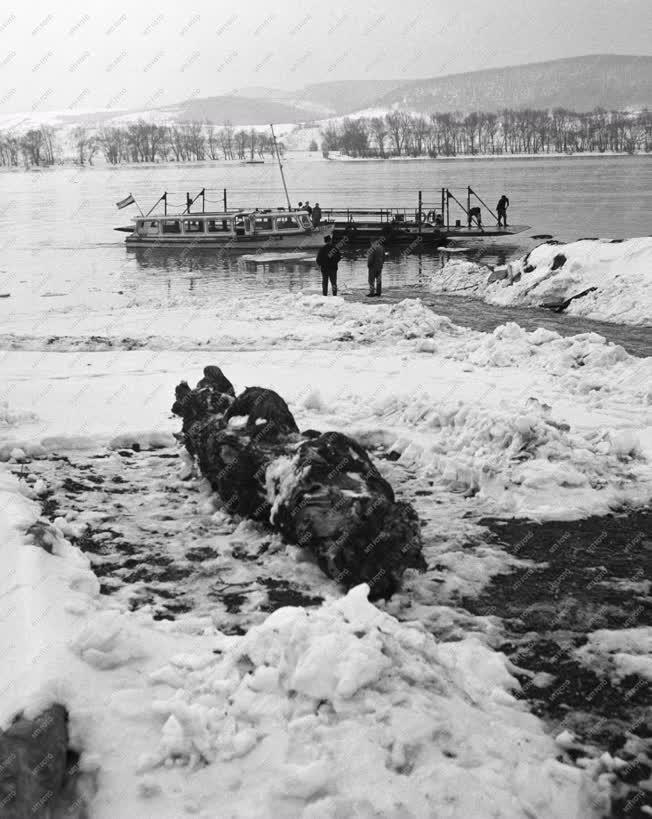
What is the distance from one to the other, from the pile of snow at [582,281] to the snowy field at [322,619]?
7.17 metres

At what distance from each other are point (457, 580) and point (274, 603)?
1338mm

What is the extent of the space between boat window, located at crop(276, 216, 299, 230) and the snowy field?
2597 cm

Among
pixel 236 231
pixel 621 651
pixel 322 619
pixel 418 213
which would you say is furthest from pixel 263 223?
pixel 322 619

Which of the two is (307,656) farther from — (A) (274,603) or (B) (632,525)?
(B) (632,525)

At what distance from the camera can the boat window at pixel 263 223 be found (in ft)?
120

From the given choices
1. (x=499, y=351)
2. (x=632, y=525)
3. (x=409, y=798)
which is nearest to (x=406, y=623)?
(x=409, y=798)

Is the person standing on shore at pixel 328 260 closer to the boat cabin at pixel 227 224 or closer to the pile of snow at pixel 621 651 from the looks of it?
the boat cabin at pixel 227 224

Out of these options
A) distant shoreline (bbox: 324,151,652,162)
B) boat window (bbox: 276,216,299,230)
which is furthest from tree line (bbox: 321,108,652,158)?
boat window (bbox: 276,216,299,230)

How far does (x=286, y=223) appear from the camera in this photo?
3653cm

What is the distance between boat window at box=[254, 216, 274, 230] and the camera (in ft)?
120

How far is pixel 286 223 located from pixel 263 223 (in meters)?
1.13

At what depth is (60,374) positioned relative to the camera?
11.3 m

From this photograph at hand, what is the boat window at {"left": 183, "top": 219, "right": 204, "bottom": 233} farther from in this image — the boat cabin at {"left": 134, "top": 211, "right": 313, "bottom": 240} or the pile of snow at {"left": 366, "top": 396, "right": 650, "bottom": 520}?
the pile of snow at {"left": 366, "top": 396, "right": 650, "bottom": 520}

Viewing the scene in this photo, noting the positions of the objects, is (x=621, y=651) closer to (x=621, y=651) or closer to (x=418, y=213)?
(x=621, y=651)
